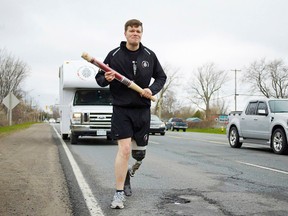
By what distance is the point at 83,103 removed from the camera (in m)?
15.9

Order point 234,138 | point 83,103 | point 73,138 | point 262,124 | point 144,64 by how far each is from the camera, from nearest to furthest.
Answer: point 144,64, point 262,124, point 234,138, point 73,138, point 83,103

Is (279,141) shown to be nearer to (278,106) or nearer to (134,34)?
(278,106)

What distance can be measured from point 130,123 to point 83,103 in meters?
11.2

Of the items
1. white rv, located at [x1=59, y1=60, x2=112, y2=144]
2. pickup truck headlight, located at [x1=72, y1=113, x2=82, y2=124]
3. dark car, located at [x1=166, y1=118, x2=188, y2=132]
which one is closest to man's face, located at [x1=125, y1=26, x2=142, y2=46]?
white rv, located at [x1=59, y1=60, x2=112, y2=144]

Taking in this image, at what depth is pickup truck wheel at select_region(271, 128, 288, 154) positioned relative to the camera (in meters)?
12.1

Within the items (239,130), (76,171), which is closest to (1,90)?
(239,130)

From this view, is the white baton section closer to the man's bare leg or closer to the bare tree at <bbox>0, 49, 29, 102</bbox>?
the man's bare leg

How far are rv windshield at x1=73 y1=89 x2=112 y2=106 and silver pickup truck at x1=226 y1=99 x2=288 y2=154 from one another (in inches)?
183

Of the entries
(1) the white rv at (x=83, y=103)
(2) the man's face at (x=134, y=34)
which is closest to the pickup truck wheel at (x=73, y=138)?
(1) the white rv at (x=83, y=103)

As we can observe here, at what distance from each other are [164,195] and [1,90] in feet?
160

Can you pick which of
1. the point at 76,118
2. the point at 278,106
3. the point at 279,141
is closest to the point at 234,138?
the point at 278,106

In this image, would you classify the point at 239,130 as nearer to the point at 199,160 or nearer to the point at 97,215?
the point at 199,160

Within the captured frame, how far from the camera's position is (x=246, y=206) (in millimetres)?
5008

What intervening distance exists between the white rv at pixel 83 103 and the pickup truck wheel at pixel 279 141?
221 inches
